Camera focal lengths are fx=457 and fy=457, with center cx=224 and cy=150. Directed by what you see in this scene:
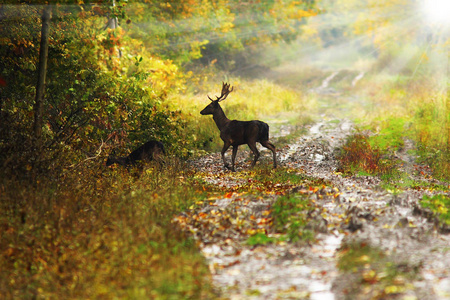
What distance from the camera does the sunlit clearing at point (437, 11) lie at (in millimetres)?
29728

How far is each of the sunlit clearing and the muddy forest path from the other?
24049mm

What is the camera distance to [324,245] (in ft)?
22.2

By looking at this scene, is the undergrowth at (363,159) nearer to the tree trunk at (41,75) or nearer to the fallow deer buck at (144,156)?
the fallow deer buck at (144,156)

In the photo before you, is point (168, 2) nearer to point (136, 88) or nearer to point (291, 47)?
point (136, 88)

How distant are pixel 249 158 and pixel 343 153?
317cm

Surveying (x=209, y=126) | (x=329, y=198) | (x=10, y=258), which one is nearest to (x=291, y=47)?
(x=209, y=126)

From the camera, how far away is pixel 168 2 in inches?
928

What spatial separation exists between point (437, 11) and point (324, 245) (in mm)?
30038

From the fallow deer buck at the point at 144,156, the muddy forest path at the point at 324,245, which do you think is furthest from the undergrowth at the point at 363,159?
the fallow deer buck at the point at 144,156

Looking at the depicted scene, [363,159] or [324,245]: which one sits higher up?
[363,159]

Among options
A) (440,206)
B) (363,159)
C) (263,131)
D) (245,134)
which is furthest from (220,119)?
(440,206)

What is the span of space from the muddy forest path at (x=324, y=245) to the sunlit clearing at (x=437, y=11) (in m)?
24.0

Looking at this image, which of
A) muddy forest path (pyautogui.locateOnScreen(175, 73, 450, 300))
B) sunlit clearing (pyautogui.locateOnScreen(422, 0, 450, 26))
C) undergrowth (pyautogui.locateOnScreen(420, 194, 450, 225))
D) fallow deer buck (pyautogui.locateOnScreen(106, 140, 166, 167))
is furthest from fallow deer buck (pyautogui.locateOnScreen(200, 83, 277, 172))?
sunlit clearing (pyautogui.locateOnScreen(422, 0, 450, 26))

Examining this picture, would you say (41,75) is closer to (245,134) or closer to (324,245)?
(245,134)
